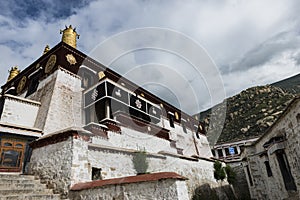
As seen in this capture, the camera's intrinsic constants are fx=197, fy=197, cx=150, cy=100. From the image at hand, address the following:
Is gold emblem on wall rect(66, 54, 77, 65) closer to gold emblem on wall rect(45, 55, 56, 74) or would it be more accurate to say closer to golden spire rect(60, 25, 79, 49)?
gold emblem on wall rect(45, 55, 56, 74)

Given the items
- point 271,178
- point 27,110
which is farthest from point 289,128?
point 27,110

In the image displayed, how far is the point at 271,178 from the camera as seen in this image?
12438 millimetres

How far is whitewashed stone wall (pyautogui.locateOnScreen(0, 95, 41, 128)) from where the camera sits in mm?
13900

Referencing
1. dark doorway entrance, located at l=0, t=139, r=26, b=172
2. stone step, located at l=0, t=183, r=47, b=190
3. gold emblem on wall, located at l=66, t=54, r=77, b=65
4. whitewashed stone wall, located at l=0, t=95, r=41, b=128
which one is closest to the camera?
stone step, located at l=0, t=183, r=47, b=190

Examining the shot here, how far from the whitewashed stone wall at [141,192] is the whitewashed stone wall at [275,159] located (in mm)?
7031

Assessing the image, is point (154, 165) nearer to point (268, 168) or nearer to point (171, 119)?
point (268, 168)

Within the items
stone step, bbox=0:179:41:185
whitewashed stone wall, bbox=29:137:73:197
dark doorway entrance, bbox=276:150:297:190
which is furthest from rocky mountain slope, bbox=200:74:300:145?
stone step, bbox=0:179:41:185

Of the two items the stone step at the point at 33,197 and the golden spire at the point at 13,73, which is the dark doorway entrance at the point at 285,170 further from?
the golden spire at the point at 13,73

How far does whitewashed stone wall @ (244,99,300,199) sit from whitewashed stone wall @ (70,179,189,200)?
7031mm

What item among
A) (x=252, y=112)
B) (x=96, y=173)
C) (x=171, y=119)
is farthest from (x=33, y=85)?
(x=252, y=112)

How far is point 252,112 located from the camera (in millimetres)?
48719

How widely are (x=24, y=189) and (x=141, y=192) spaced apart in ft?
11.9

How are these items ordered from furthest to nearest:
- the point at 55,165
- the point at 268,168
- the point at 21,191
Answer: the point at 268,168, the point at 55,165, the point at 21,191

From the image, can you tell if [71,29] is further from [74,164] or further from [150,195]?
[150,195]
